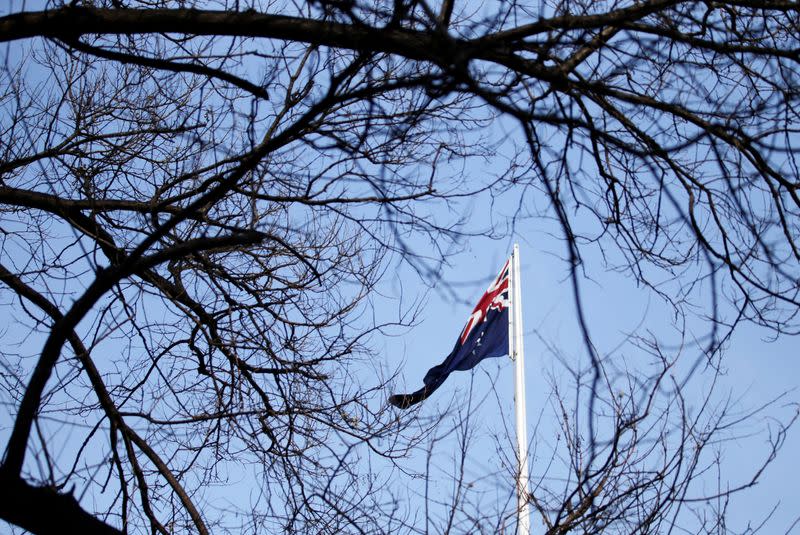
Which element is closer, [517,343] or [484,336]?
[517,343]

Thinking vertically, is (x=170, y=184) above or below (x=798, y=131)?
above

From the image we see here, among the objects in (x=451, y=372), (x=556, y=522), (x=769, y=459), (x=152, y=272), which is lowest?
(x=556, y=522)

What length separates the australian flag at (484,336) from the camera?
29.9ft

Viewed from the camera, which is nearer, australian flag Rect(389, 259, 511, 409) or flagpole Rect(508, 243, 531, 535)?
flagpole Rect(508, 243, 531, 535)

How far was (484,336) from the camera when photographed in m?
9.36

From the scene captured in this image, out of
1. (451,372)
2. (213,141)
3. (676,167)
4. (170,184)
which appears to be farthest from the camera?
(451,372)

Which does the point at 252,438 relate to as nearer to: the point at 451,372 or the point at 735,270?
the point at 735,270

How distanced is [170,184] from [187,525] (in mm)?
2104

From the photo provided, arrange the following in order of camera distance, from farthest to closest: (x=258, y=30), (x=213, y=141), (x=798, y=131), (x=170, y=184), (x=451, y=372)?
1. (x=451, y=372)
2. (x=170, y=184)
3. (x=213, y=141)
4. (x=798, y=131)
5. (x=258, y=30)

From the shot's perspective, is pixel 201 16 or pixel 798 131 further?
pixel 798 131

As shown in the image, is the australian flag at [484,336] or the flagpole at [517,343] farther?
the australian flag at [484,336]

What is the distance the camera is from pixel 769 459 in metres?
3.86

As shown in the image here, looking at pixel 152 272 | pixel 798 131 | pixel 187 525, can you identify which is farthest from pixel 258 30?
pixel 187 525

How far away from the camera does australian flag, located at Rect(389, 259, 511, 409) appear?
9.11 m
